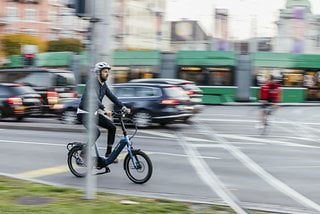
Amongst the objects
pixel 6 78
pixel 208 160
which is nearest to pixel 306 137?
pixel 208 160

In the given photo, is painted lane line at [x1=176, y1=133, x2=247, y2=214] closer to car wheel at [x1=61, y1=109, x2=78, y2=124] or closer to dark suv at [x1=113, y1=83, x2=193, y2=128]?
dark suv at [x1=113, y1=83, x2=193, y2=128]

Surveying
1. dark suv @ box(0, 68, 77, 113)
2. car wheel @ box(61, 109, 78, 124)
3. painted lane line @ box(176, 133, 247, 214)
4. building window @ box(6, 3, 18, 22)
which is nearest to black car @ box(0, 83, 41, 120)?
dark suv @ box(0, 68, 77, 113)

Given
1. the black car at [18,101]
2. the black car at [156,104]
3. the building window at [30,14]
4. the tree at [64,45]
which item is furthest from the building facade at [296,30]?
the building window at [30,14]

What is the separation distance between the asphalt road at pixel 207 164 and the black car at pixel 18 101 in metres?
2.46

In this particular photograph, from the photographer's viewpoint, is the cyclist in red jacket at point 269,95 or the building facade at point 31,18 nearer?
the cyclist in red jacket at point 269,95

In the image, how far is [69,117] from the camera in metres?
20.5

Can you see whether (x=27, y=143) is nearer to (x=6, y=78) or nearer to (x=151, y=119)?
(x=151, y=119)

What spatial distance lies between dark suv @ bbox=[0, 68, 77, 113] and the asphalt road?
195 inches

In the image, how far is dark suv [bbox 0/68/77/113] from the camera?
23.6 metres

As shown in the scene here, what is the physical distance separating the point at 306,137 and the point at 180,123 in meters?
4.79

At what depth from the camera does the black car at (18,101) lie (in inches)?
831

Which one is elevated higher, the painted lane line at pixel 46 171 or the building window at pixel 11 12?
the building window at pixel 11 12

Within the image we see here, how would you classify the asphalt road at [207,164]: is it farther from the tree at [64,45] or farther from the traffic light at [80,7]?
the tree at [64,45]

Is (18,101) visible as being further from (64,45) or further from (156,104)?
(64,45)
